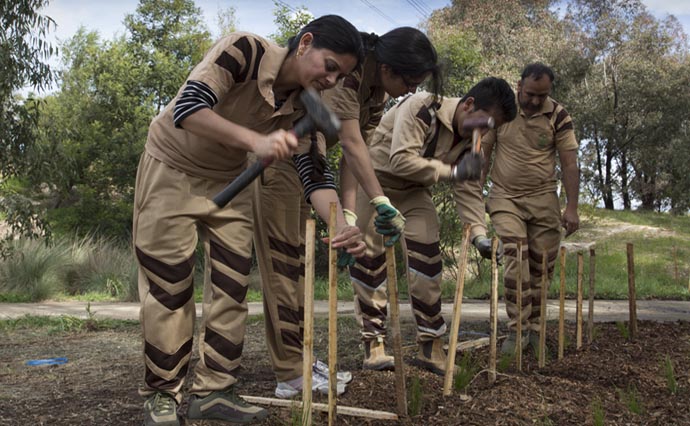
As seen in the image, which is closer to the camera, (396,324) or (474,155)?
(396,324)

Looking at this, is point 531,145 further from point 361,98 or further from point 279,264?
point 279,264

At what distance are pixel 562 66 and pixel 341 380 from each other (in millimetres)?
21652

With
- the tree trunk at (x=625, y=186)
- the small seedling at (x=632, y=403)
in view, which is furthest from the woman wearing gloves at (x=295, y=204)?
the tree trunk at (x=625, y=186)

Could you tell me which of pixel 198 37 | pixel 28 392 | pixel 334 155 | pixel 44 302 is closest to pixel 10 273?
pixel 44 302

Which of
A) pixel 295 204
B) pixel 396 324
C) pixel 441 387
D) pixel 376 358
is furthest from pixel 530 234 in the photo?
pixel 396 324

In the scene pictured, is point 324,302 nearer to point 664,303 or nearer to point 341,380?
→ point 664,303

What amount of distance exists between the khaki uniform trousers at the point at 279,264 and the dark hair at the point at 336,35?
887 mm

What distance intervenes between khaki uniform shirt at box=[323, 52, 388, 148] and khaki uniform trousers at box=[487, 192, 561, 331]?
55.7 inches

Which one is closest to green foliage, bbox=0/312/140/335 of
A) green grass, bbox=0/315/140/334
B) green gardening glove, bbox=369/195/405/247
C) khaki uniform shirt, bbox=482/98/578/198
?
green grass, bbox=0/315/140/334

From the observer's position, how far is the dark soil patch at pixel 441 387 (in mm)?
3049

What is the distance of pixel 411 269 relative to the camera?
4207 millimetres

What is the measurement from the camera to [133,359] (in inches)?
187

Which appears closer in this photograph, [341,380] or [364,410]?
[364,410]

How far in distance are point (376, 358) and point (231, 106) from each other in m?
1.83
